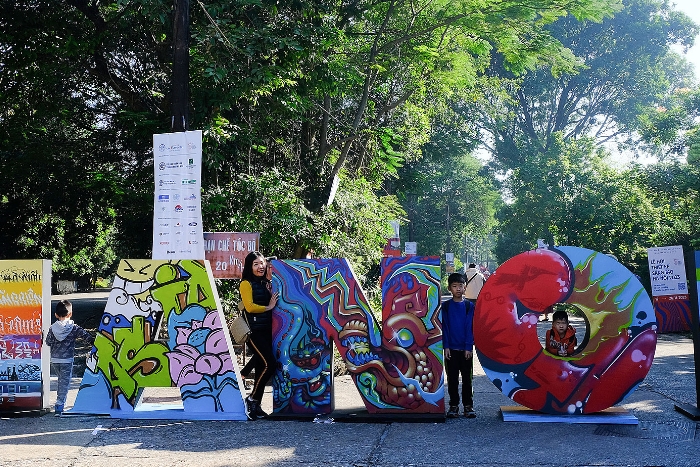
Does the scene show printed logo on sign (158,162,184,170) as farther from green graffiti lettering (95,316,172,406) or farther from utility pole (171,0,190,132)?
green graffiti lettering (95,316,172,406)

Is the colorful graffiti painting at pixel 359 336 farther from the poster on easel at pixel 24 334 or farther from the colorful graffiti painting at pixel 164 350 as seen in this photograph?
the poster on easel at pixel 24 334

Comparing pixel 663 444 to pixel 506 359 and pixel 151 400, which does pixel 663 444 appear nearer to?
pixel 506 359

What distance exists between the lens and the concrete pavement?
6.56 m

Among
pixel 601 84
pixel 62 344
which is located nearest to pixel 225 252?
pixel 62 344

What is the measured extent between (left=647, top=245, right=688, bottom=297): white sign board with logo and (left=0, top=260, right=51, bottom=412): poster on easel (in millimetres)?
12887

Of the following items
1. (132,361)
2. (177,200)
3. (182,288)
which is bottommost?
(132,361)

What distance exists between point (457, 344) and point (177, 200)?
3.75 meters

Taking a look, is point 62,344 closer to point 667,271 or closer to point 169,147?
point 169,147

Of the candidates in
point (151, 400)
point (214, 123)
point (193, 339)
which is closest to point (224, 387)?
point (193, 339)

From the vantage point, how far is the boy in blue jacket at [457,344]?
8461mm

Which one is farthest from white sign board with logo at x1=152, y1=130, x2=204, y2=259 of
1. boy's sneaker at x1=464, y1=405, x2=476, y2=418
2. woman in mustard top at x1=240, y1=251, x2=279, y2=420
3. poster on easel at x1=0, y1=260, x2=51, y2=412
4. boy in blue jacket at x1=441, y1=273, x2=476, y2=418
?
boy's sneaker at x1=464, y1=405, x2=476, y2=418

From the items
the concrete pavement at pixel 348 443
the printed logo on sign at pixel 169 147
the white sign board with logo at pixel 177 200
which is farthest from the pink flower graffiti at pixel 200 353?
the printed logo on sign at pixel 169 147

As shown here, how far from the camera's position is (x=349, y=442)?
287 inches

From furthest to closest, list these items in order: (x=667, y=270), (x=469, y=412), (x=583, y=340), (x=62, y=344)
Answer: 1. (x=667, y=270)
2. (x=62, y=344)
3. (x=469, y=412)
4. (x=583, y=340)
